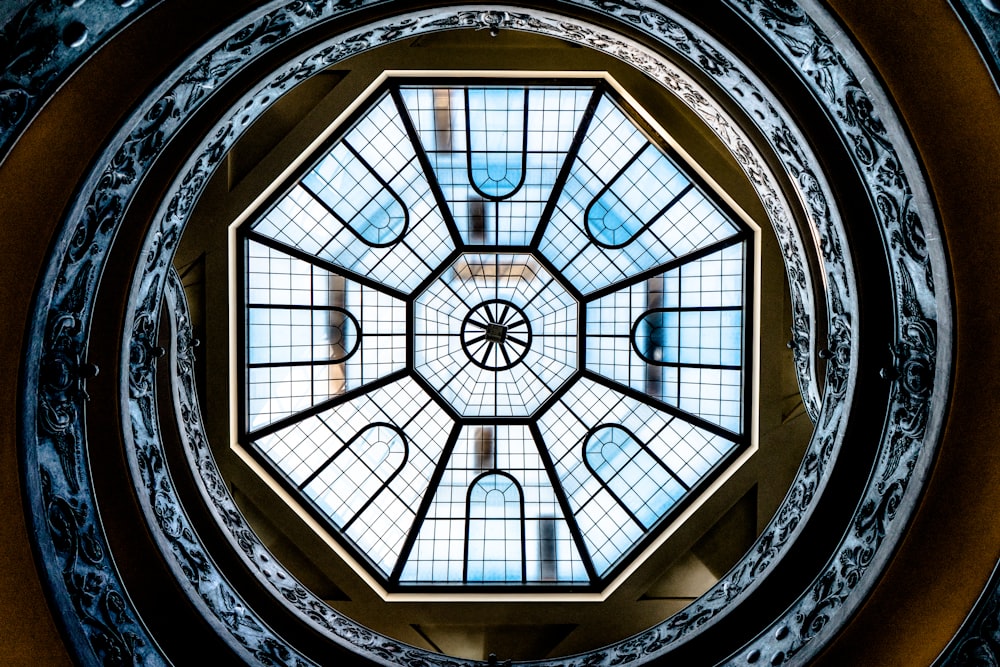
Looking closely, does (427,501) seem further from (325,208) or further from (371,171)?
(371,171)

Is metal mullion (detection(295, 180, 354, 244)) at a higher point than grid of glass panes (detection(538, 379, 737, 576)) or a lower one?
higher

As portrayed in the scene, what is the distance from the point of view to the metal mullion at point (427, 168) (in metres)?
13.7

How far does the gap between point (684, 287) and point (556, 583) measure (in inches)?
274

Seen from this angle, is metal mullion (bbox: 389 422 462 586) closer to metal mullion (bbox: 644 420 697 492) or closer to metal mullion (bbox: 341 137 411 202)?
metal mullion (bbox: 644 420 697 492)

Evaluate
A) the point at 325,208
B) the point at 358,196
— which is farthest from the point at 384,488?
the point at 358,196

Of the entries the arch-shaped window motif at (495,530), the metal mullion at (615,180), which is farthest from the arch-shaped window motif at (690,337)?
the arch-shaped window motif at (495,530)

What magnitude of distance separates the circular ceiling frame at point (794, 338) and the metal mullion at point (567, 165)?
2.87 metres

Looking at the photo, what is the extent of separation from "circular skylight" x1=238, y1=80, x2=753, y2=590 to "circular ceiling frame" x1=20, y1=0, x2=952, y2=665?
296cm

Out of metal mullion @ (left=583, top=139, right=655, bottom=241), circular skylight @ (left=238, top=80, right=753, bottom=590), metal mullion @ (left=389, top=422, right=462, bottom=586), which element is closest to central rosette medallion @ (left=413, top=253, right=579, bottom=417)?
circular skylight @ (left=238, top=80, right=753, bottom=590)

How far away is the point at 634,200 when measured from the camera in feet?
47.6

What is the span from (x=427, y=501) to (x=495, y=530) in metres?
1.67

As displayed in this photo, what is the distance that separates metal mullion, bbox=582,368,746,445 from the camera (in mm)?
14492

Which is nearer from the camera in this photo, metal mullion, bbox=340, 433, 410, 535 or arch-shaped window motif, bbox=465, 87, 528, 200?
arch-shaped window motif, bbox=465, 87, 528, 200

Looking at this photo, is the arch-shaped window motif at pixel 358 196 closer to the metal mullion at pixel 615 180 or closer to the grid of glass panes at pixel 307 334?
the grid of glass panes at pixel 307 334
